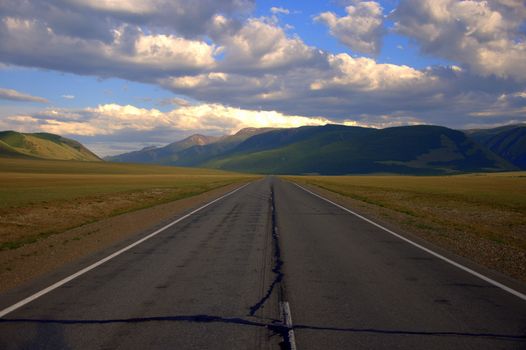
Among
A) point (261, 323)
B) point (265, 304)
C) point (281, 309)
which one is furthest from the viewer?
point (265, 304)

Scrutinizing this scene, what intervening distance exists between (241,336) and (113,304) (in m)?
2.54

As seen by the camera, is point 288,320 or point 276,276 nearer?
point 288,320

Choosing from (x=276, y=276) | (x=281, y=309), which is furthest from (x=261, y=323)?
(x=276, y=276)

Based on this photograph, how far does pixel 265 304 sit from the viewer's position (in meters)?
7.75

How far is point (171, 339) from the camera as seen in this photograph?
6125mm

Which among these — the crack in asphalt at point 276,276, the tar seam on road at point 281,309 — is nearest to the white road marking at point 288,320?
the tar seam on road at point 281,309

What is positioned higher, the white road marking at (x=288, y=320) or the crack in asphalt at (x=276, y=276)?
the white road marking at (x=288, y=320)

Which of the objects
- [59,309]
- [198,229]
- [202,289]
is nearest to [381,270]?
[202,289]

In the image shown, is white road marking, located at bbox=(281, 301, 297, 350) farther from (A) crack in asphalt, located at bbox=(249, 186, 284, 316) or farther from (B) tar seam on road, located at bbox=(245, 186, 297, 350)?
(A) crack in asphalt, located at bbox=(249, 186, 284, 316)

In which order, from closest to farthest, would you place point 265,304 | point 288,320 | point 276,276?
point 288,320 → point 265,304 → point 276,276

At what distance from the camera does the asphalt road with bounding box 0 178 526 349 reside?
20.2ft

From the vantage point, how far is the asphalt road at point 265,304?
6172 mm

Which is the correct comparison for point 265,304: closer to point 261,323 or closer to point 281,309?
point 281,309

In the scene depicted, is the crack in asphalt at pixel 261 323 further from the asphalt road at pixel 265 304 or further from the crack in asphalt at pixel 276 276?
the crack in asphalt at pixel 276 276
